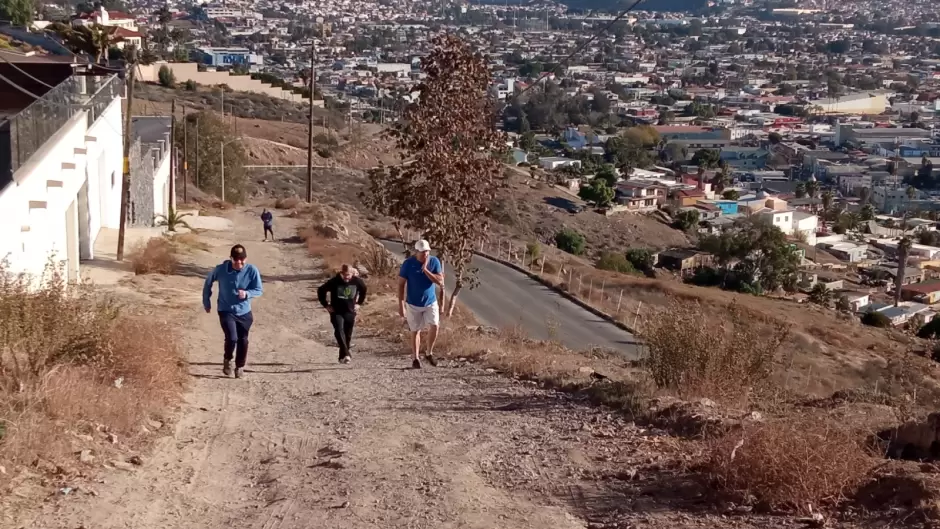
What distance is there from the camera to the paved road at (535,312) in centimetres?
2400

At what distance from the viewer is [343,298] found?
10.5 metres

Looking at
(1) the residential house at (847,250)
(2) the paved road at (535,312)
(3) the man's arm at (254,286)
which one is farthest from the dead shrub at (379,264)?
(1) the residential house at (847,250)

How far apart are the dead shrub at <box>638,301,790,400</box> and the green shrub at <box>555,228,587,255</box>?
147 ft

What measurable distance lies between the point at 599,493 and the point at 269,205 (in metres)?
34.5

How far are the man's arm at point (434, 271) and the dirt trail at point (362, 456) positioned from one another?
0.87m

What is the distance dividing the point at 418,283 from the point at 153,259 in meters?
9.66

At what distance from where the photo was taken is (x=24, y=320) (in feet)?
23.1

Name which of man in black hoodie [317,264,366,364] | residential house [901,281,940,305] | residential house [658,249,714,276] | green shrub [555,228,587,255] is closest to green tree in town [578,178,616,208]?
residential house [658,249,714,276]

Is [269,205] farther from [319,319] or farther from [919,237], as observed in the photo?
[919,237]

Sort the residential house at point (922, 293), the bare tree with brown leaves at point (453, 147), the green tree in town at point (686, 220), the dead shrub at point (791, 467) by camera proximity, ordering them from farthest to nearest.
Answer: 1. the green tree in town at point (686, 220)
2. the residential house at point (922, 293)
3. the bare tree with brown leaves at point (453, 147)
4. the dead shrub at point (791, 467)

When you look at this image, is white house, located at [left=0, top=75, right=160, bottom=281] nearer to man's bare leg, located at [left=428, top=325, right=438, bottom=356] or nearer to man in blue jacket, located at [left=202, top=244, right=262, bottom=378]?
man in blue jacket, located at [left=202, top=244, right=262, bottom=378]

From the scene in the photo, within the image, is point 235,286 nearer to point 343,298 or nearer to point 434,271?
point 343,298

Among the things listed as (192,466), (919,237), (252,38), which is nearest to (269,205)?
(192,466)

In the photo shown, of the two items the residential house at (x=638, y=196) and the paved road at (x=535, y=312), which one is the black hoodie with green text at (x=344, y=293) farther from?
the residential house at (x=638, y=196)
